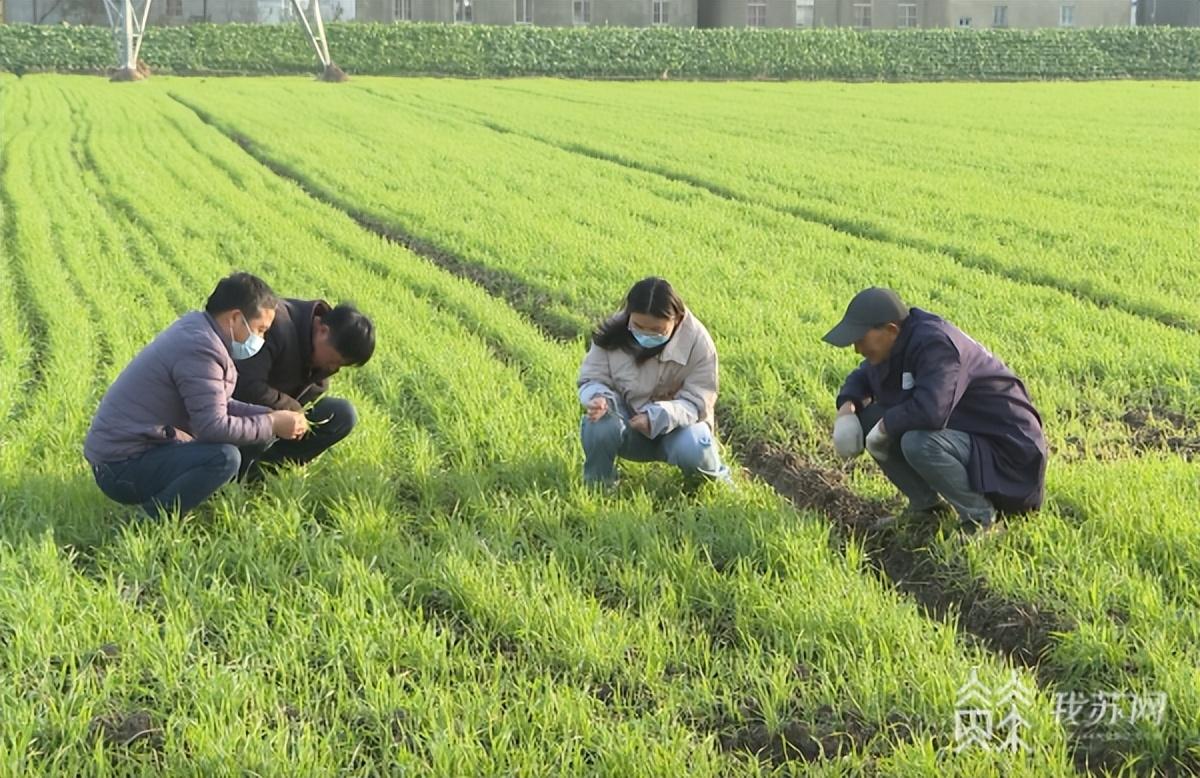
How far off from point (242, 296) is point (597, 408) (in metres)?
1.41

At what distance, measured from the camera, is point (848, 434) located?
13.9 ft

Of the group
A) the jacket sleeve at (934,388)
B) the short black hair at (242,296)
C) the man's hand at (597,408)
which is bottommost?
the man's hand at (597,408)

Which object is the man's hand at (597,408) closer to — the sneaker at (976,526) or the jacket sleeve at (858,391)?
the jacket sleeve at (858,391)

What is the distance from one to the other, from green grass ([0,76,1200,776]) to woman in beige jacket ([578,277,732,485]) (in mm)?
186

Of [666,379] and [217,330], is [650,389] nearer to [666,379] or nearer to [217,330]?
[666,379]

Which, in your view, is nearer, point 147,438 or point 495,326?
point 147,438

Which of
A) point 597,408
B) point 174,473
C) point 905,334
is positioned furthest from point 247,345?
point 905,334

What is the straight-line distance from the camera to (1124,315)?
23.9 ft

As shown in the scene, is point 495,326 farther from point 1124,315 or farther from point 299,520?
point 1124,315

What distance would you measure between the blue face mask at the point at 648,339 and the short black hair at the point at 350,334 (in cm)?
106

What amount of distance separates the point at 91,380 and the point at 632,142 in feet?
48.6

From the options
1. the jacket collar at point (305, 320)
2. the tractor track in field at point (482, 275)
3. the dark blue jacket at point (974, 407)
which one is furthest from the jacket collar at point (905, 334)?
the tractor track in field at point (482, 275)

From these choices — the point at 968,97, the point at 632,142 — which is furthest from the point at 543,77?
the point at 632,142

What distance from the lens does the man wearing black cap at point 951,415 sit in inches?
153
